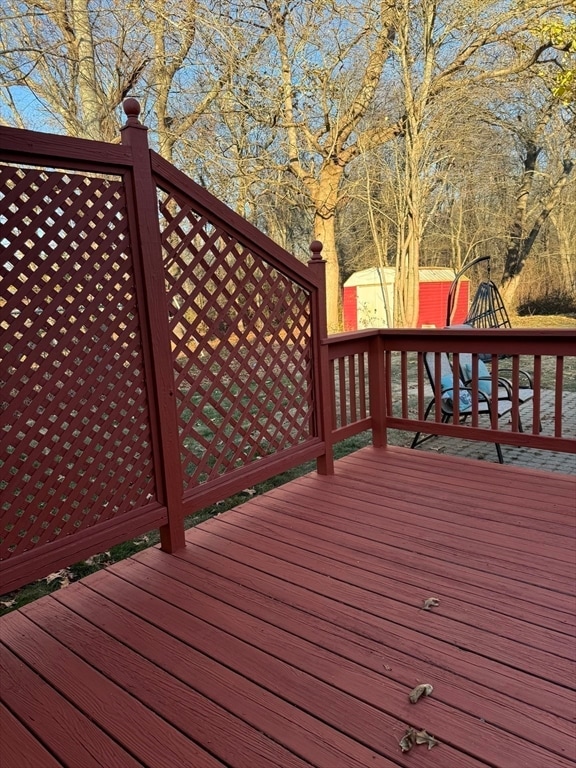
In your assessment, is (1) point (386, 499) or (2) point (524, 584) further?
(1) point (386, 499)

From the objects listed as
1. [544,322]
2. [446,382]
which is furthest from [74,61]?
[544,322]

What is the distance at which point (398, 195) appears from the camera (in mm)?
10109

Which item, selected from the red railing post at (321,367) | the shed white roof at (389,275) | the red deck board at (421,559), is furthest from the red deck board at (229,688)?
the shed white roof at (389,275)

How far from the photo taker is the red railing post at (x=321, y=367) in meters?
3.21

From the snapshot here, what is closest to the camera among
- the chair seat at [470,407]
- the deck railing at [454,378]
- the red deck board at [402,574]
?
the red deck board at [402,574]

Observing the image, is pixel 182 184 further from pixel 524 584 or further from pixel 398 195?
pixel 398 195

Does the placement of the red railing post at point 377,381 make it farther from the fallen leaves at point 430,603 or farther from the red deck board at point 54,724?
the red deck board at point 54,724

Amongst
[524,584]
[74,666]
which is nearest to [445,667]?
[524,584]

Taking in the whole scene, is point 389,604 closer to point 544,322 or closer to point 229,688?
point 229,688

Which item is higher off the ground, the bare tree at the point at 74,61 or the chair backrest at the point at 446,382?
the bare tree at the point at 74,61

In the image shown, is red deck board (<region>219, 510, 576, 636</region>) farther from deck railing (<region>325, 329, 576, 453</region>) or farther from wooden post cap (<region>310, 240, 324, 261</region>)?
wooden post cap (<region>310, 240, 324, 261</region>)

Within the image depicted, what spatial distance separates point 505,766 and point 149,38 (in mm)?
9282

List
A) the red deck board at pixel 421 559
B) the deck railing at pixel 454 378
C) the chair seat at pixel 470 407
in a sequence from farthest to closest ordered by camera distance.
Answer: the chair seat at pixel 470 407, the deck railing at pixel 454 378, the red deck board at pixel 421 559

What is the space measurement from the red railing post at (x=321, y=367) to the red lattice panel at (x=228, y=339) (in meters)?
0.05
